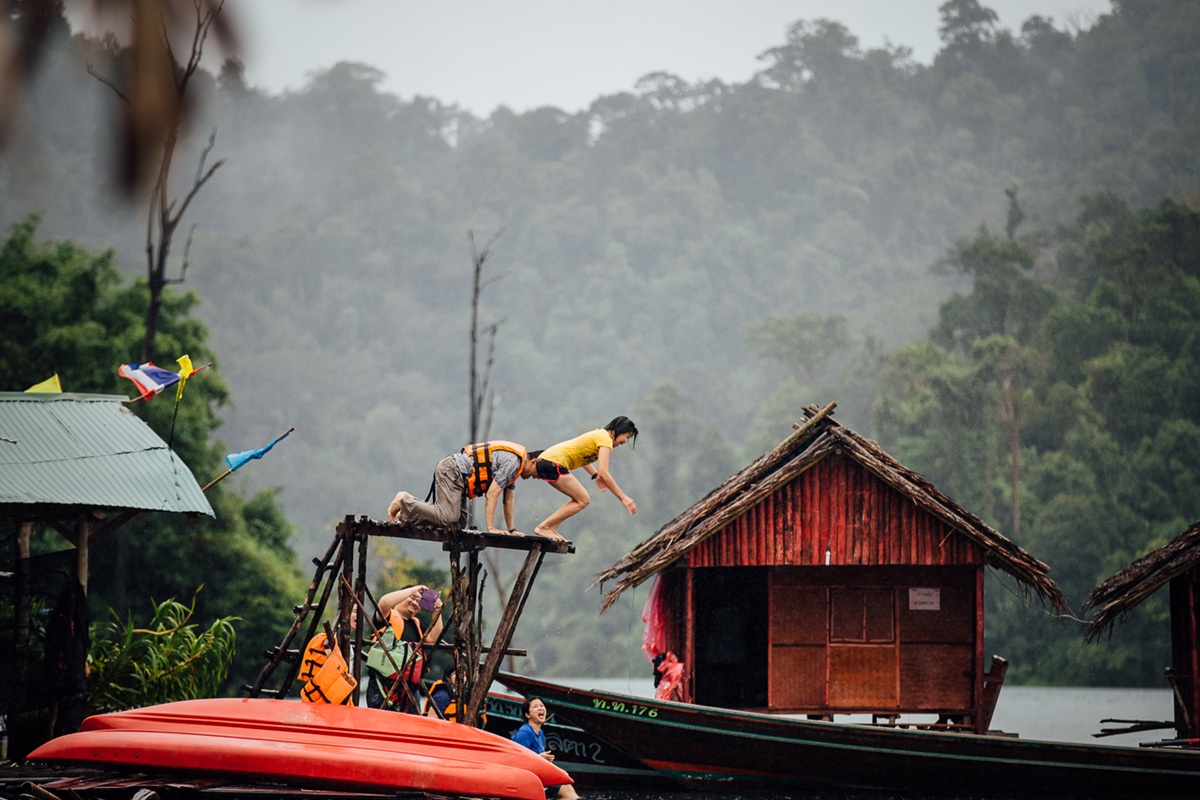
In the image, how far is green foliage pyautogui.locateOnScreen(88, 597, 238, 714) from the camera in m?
18.7

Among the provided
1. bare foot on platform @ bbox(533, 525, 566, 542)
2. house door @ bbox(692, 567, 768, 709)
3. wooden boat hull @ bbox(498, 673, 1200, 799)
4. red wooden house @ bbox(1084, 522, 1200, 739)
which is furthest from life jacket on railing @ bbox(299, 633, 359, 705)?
Result: red wooden house @ bbox(1084, 522, 1200, 739)

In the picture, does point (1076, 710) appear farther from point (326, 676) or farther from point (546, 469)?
point (326, 676)

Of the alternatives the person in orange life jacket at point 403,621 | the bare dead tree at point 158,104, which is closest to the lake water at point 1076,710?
the bare dead tree at point 158,104

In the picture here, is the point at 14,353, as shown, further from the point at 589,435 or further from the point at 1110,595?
the point at 1110,595

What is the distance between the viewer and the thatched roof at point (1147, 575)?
1881 centimetres

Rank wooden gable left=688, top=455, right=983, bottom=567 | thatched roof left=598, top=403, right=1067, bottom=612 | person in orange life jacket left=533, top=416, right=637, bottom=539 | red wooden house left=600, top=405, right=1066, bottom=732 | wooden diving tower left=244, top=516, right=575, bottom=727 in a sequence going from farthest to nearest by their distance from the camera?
wooden gable left=688, top=455, right=983, bottom=567, red wooden house left=600, top=405, right=1066, bottom=732, thatched roof left=598, top=403, right=1067, bottom=612, person in orange life jacket left=533, top=416, right=637, bottom=539, wooden diving tower left=244, top=516, right=575, bottom=727

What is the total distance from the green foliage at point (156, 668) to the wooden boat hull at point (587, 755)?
4051mm

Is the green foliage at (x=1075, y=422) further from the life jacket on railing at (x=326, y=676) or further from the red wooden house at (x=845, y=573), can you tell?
the life jacket on railing at (x=326, y=676)

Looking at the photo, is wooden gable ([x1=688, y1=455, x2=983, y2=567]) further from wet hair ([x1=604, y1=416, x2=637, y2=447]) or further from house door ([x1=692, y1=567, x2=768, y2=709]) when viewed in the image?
wet hair ([x1=604, y1=416, x2=637, y2=447])

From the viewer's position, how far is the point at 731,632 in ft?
74.7

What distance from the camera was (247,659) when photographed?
1177 inches

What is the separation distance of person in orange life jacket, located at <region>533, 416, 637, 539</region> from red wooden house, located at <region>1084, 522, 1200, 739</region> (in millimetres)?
7879

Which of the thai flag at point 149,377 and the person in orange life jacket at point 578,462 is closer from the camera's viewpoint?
the person in orange life jacket at point 578,462

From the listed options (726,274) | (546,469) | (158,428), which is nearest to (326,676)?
(546,469)
